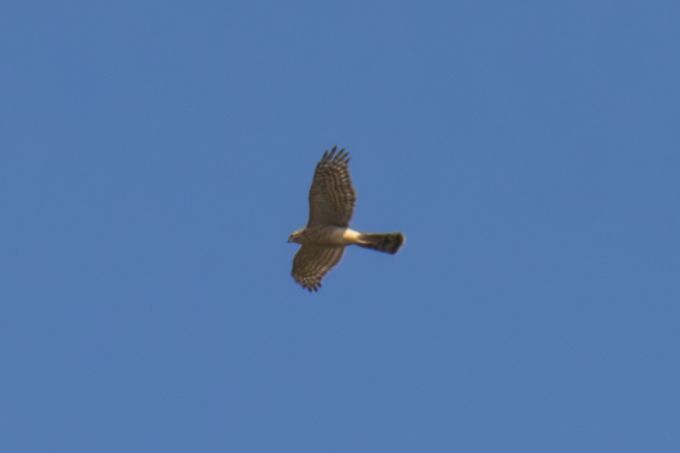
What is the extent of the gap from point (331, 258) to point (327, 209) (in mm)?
2056

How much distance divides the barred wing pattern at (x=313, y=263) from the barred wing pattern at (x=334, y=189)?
Answer: 1.46 meters

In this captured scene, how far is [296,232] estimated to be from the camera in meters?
41.0

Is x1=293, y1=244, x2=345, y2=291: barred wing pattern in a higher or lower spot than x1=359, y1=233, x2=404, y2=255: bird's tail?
higher

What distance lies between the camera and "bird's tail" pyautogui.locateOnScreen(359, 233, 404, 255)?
130ft

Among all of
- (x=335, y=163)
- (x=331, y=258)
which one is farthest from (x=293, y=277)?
(x=335, y=163)

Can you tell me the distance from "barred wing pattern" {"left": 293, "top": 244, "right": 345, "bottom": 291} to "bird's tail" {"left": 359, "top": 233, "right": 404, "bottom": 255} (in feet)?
4.84

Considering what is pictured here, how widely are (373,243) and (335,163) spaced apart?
1966 millimetres

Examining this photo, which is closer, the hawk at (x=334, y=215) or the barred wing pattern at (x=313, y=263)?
the hawk at (x=334, y=215)

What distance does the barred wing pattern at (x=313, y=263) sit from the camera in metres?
41.8

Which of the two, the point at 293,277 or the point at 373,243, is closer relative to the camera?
the point at 373,243

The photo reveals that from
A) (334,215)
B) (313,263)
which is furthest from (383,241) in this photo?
(313,263)

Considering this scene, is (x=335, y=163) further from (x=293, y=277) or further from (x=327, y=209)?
(x=293, y=277)

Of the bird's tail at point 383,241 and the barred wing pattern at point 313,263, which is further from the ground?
the barred wing pattern at point 313,263

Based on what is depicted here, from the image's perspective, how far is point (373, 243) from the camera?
39969 millimetres
